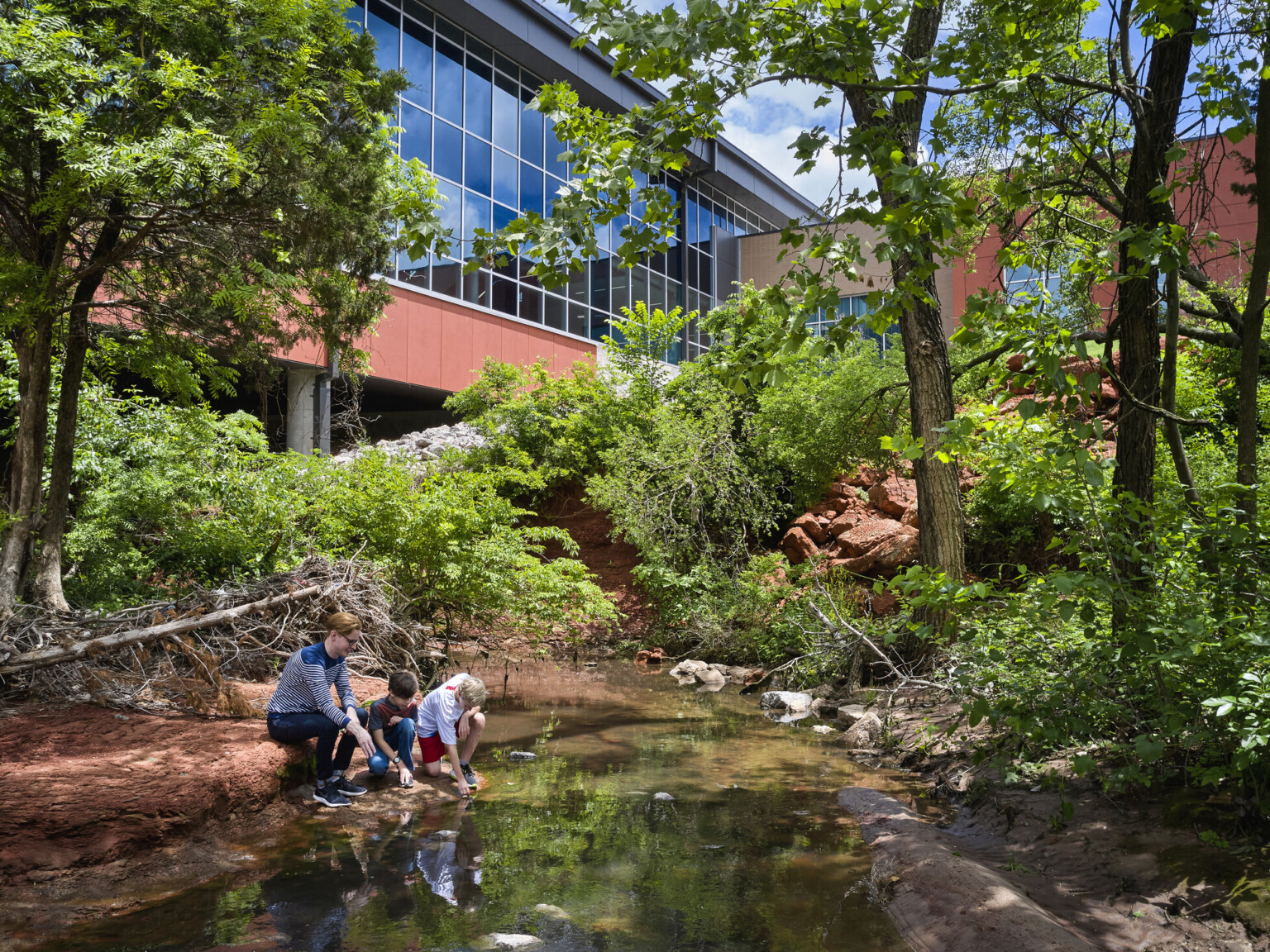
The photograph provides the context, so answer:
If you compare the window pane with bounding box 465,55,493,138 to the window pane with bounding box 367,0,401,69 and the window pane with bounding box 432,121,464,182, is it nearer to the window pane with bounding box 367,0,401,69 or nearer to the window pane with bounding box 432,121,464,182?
the window pane with bounding box 432,121,464,182

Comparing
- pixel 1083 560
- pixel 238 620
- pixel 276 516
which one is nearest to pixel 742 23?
pixel 1083 560

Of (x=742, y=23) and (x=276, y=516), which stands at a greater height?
(x=742, y=23)

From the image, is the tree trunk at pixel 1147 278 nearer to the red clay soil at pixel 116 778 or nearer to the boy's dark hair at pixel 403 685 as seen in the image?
the boy's dark hair at pixel 403 685

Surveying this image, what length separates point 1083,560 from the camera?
15.6ft

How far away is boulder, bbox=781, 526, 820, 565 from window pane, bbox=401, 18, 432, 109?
15016 millimetres

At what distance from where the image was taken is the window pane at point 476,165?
24.3 metres

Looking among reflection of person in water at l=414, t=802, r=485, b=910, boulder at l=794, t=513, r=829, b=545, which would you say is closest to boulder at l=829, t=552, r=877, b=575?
boulder at l=794, t=513, r=829, b=545

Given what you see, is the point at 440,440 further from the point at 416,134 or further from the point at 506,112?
the point at 506,112

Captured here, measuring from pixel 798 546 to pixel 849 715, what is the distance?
616cm

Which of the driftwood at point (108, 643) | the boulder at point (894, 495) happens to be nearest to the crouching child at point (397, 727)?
the driftwood at point (108, 643)

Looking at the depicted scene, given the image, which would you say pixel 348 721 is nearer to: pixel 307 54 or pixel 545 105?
pixel 545 105

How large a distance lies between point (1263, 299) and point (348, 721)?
20.6ft

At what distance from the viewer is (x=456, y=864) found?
497 centimetres

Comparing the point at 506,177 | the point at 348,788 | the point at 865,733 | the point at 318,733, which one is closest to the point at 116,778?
the point at 318,733
